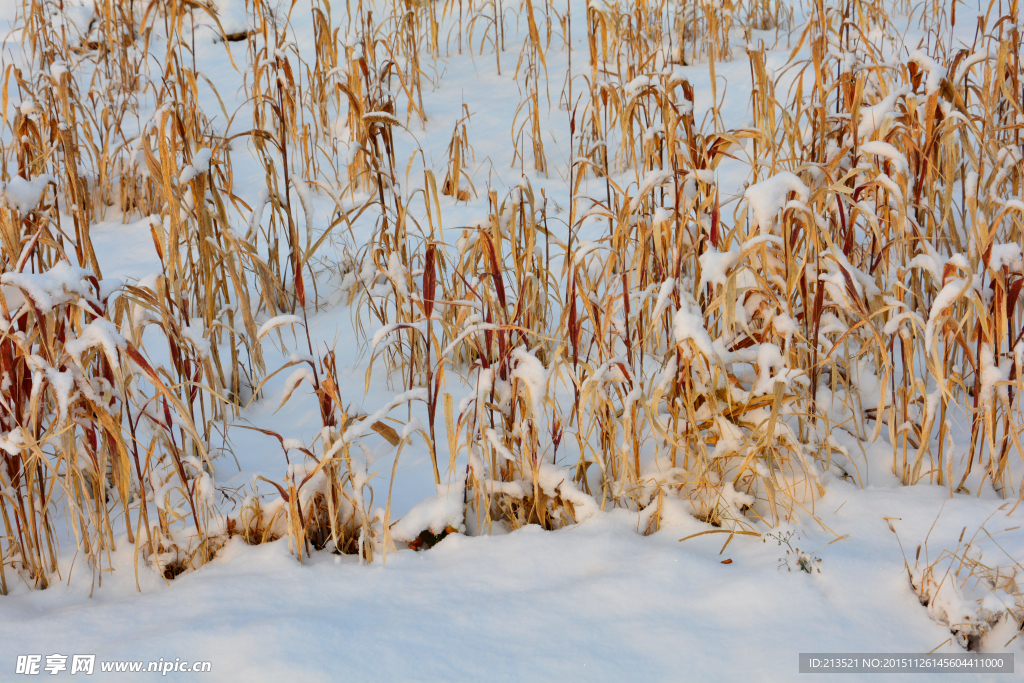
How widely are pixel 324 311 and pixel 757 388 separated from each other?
49.2 inches

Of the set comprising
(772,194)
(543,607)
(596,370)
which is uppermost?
(772,194)

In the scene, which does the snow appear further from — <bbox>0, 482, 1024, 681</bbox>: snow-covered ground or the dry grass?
<bbox>0, 482, 1024, 681</bbox>: snow-covered ground

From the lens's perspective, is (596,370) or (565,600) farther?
(596,370)

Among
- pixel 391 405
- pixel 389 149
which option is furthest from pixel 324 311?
pixel 391 405

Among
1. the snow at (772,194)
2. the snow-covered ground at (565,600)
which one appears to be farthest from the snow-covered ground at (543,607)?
the snow at (772,194)

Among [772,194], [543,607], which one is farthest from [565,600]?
[772,194]

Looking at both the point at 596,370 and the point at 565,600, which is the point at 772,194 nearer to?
the point at 596,370

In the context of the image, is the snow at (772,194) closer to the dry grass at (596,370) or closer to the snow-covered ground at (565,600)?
the dry grass at (596,370)

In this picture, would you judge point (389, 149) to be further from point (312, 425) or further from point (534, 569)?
point (534, 569)

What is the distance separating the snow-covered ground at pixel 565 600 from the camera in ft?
3.35

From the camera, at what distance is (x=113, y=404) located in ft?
4.16

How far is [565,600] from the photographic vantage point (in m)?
1.14

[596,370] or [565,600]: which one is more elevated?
[596,370]

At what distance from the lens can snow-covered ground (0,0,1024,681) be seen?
3.35ft
